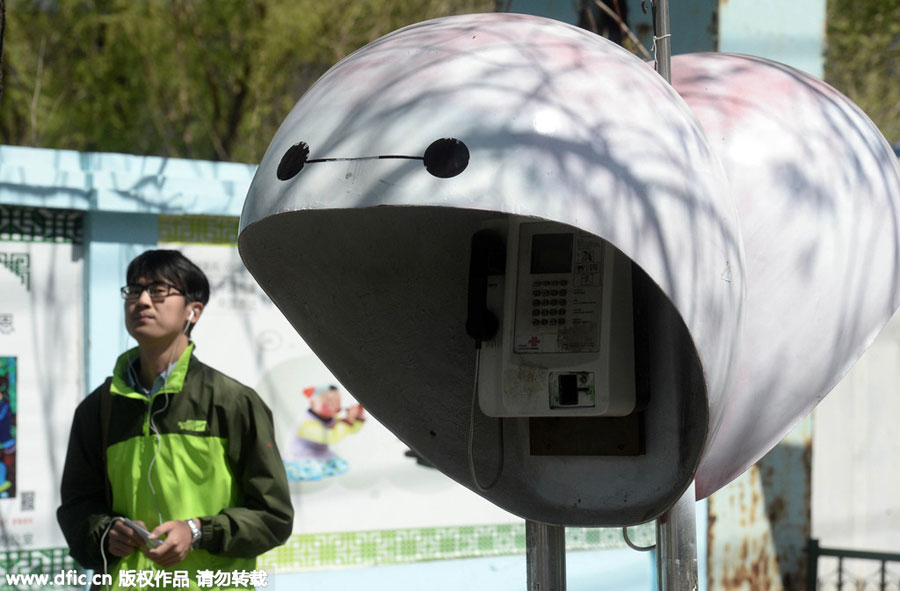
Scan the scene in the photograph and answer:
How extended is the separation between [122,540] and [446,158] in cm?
163

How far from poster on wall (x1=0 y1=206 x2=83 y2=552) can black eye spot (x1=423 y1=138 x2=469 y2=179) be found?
11.2 ft

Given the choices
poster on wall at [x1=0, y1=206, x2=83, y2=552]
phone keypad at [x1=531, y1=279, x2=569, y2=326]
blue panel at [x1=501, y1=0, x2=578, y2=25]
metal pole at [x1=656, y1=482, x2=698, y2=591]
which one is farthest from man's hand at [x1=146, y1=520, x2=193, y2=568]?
blue panel at [x1=501, y1=0, x2=578, y2=25]

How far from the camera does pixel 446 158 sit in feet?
6.48

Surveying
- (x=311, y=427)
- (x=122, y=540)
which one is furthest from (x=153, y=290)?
(x=311, y=427)

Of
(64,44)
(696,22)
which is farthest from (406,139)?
(64,44)

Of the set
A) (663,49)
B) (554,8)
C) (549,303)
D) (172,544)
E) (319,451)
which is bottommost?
(172,544)

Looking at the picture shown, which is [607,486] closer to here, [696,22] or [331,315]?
[331,315]

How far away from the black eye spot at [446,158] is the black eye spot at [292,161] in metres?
0.22

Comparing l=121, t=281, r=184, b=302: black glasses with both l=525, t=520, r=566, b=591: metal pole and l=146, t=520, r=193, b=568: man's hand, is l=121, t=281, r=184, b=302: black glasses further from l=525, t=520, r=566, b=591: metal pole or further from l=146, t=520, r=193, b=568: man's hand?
l=525, t=520, r=566, b=591: metal pole

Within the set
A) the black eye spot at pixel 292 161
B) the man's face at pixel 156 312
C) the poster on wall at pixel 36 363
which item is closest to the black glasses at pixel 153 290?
the man's face at pixel 156 312

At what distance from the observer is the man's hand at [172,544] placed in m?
3.08

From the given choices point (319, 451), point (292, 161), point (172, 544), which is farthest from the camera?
point (319, 451)

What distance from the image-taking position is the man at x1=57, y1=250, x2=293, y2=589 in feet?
10.3

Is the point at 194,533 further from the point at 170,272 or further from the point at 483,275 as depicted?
the point at 483,275
